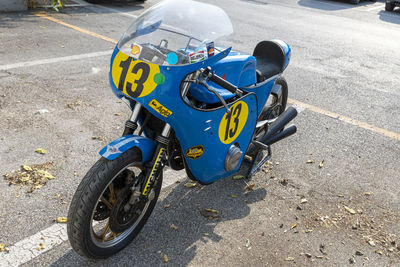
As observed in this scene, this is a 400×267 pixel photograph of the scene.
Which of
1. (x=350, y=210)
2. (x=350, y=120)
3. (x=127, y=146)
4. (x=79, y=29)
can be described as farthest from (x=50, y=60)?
(x=350, y=210)

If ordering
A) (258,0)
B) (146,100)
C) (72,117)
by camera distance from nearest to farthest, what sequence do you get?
(146,100) < (72,117) < (258,0)

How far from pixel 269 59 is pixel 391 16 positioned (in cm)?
1155

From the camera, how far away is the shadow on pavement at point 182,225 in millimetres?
2875

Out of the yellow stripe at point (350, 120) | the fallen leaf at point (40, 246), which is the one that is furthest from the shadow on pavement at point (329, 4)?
the fallen leaf at point (40, 246)

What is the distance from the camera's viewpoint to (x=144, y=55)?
265 cm

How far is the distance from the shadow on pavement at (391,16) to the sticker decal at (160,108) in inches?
478

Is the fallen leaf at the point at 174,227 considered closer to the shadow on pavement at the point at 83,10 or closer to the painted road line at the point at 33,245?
the painted road line at the point at 33,245

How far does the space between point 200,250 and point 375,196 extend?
6.02 ft

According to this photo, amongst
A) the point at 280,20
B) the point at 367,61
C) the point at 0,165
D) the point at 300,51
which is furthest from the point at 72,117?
the point at 280,20

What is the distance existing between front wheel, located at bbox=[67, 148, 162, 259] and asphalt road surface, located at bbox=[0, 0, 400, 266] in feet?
0.46

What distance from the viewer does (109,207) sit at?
283cm

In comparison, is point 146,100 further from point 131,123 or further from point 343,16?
point 343,16

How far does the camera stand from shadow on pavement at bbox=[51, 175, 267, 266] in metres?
2.88

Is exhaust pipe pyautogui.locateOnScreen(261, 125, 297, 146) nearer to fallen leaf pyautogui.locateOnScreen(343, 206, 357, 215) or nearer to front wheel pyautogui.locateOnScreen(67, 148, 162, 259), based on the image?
fallen leaf pyautogui.locateOnScreen(343, 206, 357, 215)
